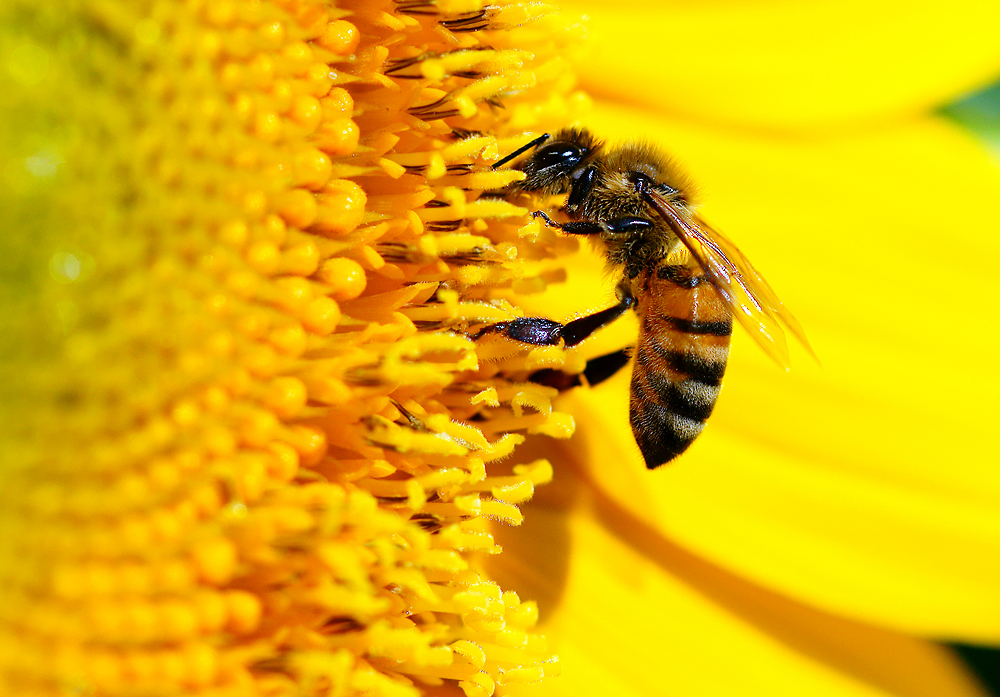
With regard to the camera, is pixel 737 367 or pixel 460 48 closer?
pixel 460 48

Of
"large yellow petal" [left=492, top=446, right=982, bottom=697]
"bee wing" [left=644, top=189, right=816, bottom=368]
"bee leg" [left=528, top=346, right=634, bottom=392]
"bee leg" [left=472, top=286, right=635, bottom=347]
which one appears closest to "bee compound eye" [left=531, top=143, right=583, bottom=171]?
"bee wing" [left=644, top=189, right=816, bottom=368]

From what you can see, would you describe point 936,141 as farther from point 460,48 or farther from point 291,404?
point 291,404

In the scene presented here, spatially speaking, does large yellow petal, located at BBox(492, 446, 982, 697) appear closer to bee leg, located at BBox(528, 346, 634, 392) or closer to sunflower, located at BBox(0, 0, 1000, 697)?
sunflower, located at BBox(0, 0, 1000, 697)

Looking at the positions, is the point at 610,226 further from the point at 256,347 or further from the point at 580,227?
the point at 256,347

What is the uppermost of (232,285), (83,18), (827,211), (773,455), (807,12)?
(83,18)

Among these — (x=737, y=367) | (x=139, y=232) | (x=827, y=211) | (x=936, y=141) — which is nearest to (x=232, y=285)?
(x=139, y=232)

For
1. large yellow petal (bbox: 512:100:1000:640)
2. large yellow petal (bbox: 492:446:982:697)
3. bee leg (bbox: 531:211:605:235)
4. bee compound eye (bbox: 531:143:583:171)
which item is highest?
bee compound eye (bbox: 531:143:583:171)
